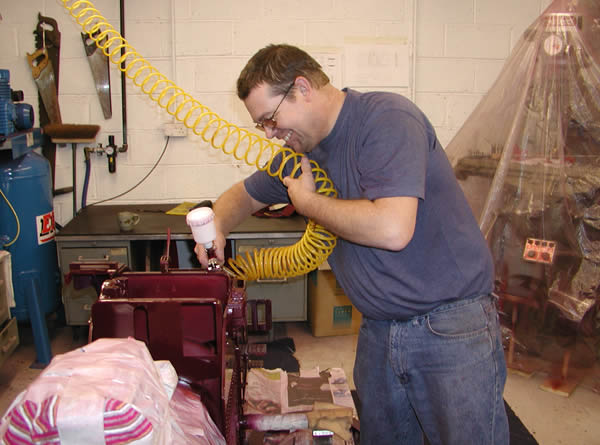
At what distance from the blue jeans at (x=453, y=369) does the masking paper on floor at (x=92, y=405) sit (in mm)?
751

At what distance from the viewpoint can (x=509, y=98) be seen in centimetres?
253

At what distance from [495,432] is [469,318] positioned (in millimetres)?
304

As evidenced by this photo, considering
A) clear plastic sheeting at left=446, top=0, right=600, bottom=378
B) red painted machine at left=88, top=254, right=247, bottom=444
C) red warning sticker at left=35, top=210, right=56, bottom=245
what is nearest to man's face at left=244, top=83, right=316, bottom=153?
red painted machine at left=88, top=254, right=247, bottom=444

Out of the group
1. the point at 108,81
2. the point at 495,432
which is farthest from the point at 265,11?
the point at 495,432

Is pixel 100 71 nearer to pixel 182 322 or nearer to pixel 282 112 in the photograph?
pixel 282 112

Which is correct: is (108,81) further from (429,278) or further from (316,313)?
(429,278)

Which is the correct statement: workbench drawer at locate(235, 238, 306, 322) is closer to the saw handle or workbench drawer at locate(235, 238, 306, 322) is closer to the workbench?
the workbench

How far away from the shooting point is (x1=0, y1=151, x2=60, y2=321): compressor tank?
2.61 metres

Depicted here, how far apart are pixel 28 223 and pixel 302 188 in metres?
2.01

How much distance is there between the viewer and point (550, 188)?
240 cm

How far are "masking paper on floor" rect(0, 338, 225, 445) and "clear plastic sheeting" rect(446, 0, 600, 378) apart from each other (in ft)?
7.04

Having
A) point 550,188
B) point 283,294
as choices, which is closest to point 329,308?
point 283,294

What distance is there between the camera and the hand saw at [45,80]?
297 cm

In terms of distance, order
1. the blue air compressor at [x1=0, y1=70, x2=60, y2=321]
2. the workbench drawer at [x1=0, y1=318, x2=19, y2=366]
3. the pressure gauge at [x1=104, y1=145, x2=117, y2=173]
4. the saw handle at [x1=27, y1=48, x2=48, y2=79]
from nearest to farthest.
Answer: the workbench drawer at [x1=0, y1=318, x2=19, y2=366], the blue air compressor at [x1=0, y1=70, x2=60, y2=321], the saw handle at [x1=27, y1=48, x2=48, y2=79], the pressure gauge at [x1=104, y1=145, x2=117, y2=173]
